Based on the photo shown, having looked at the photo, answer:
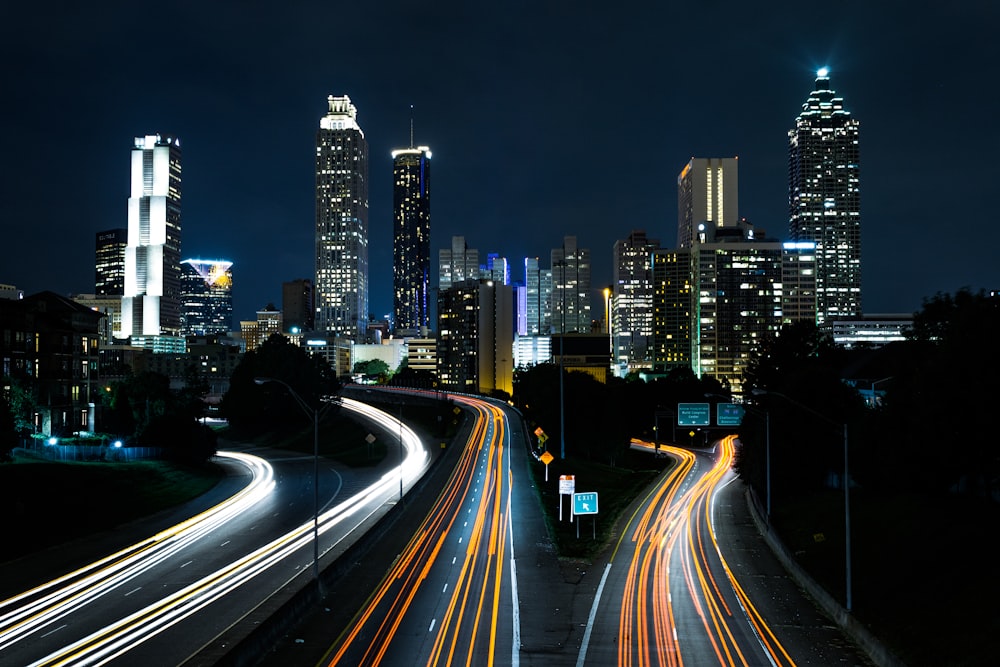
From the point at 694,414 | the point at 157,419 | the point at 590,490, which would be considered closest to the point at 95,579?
the point at 590,490

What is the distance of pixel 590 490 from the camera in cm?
7188

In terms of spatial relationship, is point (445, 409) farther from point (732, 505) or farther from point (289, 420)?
point (732, 505)

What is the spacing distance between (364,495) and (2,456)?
83.0ft

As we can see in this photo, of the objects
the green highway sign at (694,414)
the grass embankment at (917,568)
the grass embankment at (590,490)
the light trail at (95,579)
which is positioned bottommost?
the grass embankment at (590,490)

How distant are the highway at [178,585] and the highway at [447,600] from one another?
183 inches

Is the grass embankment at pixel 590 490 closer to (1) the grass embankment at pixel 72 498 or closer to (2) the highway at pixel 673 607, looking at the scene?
(2) the highway at pixel 673 607

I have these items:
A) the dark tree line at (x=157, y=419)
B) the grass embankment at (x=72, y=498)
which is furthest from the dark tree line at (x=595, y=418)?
the grass embankment at (x=72, y=498)

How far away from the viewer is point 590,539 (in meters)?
49.9

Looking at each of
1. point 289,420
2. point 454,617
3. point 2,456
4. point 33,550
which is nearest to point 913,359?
point 454,617

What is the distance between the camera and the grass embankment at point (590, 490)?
160 ft

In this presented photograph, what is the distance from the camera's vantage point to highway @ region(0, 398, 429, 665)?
1113 inches

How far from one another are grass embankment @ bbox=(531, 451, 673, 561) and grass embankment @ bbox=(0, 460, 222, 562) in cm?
2796

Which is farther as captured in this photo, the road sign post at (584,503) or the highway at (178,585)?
the road sign post at (584,503)

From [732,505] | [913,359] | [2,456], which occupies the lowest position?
[732,505]
